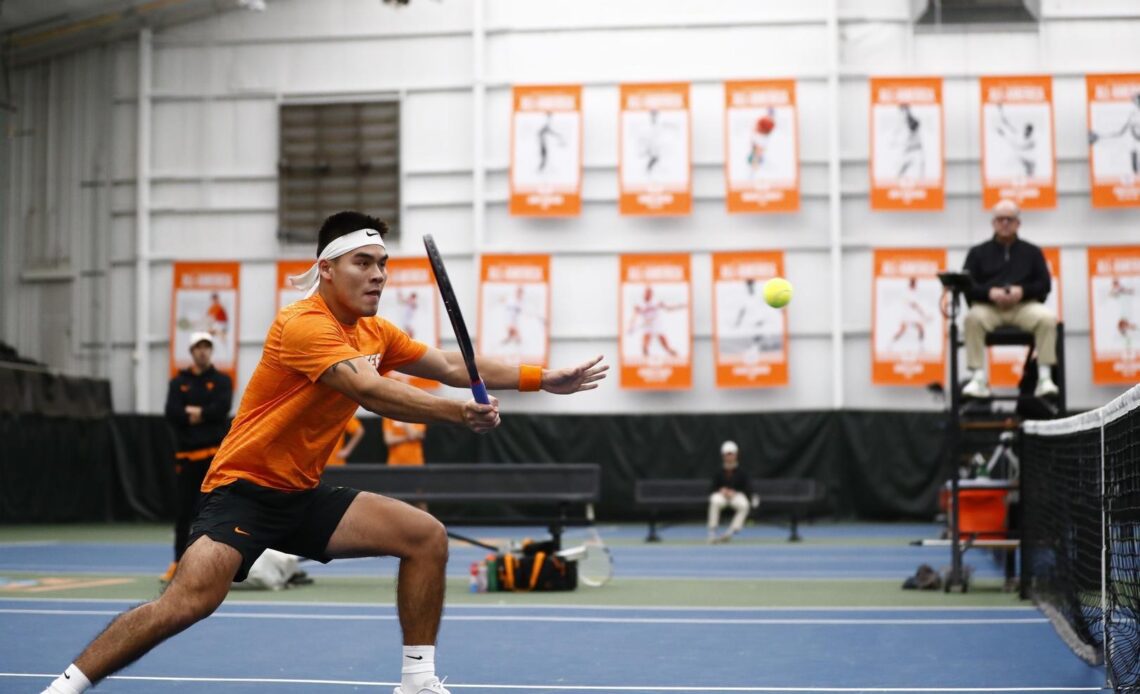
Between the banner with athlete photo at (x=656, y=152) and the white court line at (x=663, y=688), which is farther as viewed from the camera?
the banner with athlete photo at (x=656, y=152)

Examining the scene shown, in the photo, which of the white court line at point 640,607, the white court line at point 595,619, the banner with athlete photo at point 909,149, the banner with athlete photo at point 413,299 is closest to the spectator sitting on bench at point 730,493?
the banner with athlete photo at point 909,149

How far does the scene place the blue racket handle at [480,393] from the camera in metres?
5.08

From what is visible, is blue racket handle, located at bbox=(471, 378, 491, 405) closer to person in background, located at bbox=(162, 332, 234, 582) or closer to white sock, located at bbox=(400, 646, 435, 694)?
white sock, located at bbox=(400, 646, 435, 694)

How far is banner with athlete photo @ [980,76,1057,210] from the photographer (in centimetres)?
2294

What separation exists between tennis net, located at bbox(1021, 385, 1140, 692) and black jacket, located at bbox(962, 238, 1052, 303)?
1207mm

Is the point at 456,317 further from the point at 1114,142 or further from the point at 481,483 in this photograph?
the point at 1114,142

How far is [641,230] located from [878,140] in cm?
409

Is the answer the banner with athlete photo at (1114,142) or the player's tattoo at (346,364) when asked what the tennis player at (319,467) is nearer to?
the player's tattoo at (346,364)

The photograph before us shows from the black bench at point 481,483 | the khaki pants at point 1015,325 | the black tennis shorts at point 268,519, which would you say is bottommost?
the black bench at point 481,483

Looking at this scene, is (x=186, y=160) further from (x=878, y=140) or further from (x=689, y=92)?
(x=878, y=140)

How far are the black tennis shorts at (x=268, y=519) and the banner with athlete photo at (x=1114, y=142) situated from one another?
19.9 metres

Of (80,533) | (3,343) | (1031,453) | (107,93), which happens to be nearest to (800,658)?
(1031,453)

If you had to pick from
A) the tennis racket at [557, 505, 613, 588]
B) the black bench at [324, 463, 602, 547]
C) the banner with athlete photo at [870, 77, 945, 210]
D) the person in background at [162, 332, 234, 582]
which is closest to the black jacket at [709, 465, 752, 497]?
the banner with athlete photo at [870, 77, 945, 210]

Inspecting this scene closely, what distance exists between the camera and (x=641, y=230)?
2388 cm
